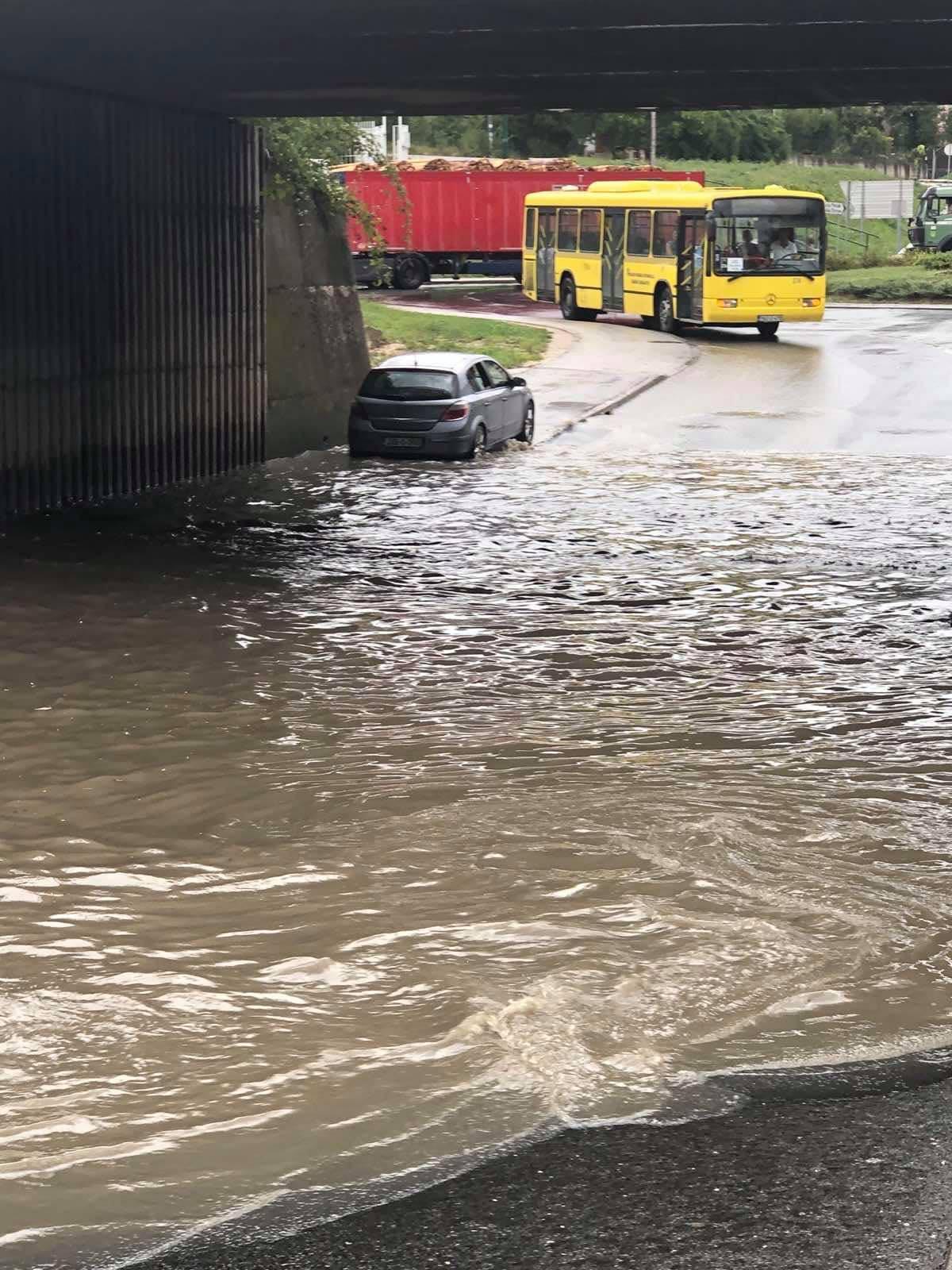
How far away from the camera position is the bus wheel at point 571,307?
Answer: 4578cm

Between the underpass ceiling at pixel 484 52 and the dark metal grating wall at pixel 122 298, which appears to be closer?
the underpass ceiling at pixel 484 52

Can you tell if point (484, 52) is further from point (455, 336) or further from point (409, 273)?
point (409, 273)

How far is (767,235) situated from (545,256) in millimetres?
A: 8723

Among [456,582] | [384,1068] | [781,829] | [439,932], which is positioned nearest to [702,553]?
[456,582]

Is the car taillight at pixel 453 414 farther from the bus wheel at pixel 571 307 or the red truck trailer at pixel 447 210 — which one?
the red truck trailer at pixel 447 210

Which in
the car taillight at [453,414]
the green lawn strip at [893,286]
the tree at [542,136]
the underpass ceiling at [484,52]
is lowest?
the car taillight at [453,414]

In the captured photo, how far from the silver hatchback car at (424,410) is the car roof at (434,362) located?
0.01 metres

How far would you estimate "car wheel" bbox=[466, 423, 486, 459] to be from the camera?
23.4m

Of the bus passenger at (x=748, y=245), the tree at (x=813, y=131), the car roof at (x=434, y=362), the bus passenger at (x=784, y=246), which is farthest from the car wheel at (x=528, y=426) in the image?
the tree at (x=813, y=131)

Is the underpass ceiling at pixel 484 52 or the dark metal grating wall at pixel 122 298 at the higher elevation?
the underpass ceiling at pixel 484 52

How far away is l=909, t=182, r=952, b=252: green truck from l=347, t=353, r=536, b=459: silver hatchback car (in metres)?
44.9

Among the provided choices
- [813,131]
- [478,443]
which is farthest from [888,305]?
[813,131]

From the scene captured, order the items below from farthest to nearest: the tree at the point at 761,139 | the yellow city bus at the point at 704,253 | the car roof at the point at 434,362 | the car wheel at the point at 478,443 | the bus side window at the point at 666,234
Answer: the tree at the point at 761,139, the bus side window at the point at 666,234, the yellow city bus at the point at 704,253, the car wheel at the point at 478,443, the car roof at the point at 434,362

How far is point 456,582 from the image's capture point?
15109 millimetres
